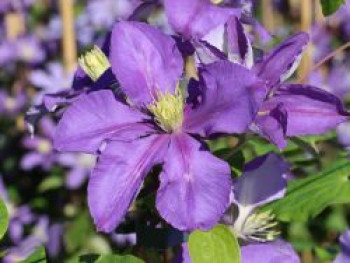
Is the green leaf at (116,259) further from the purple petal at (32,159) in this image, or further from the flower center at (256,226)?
the purple petal at (32,159)

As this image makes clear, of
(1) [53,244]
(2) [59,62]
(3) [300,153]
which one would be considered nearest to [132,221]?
(3) [300,153]

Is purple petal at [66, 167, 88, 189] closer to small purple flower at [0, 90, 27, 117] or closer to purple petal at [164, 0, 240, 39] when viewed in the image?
small purple flower at [0, 90, 27, 117]

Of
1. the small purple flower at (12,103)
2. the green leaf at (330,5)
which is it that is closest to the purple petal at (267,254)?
the green leaf at (330,5)

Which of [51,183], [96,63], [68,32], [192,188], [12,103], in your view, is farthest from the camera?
[12,103]

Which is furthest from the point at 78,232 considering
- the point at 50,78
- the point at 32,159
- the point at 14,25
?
the point at 14,25

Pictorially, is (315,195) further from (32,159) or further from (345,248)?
(32,159)
